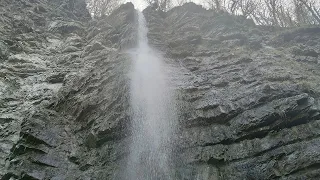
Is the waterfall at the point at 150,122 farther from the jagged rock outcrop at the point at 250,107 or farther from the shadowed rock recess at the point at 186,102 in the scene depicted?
the jagged rock outcrop at the point at 250,107

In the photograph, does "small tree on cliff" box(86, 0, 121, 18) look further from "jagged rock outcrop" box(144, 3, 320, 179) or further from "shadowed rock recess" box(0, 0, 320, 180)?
"jagged rock outcrop" box(144, 3, 320, 179)

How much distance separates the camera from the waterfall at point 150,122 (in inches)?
352

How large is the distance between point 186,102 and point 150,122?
163 centimetres

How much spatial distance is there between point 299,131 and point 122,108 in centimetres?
616

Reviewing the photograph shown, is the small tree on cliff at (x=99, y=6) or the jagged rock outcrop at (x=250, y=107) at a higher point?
the small tree on cliff at (x=99, y=6)

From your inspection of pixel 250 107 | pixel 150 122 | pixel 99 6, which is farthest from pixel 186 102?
pixel 99 6

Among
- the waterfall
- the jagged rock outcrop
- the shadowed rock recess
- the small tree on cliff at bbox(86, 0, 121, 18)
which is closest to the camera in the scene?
the jagged rock outcrop

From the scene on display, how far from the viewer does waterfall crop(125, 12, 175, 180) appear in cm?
893

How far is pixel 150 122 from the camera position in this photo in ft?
34.6

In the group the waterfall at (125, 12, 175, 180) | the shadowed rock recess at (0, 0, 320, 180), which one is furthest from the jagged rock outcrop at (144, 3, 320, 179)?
the waterfall at (125, 12, 175, 180)

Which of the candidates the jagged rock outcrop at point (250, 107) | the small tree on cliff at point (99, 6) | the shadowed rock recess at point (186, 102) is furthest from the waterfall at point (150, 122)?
the small tree on cliff at point (99, 6)

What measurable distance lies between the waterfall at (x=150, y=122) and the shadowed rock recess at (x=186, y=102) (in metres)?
0.36

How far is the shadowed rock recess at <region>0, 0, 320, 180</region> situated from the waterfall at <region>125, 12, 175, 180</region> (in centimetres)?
36

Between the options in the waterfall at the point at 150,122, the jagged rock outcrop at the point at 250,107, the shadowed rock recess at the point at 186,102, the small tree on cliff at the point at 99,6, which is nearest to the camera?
the jagged rock outcrop at the point at 250,107
